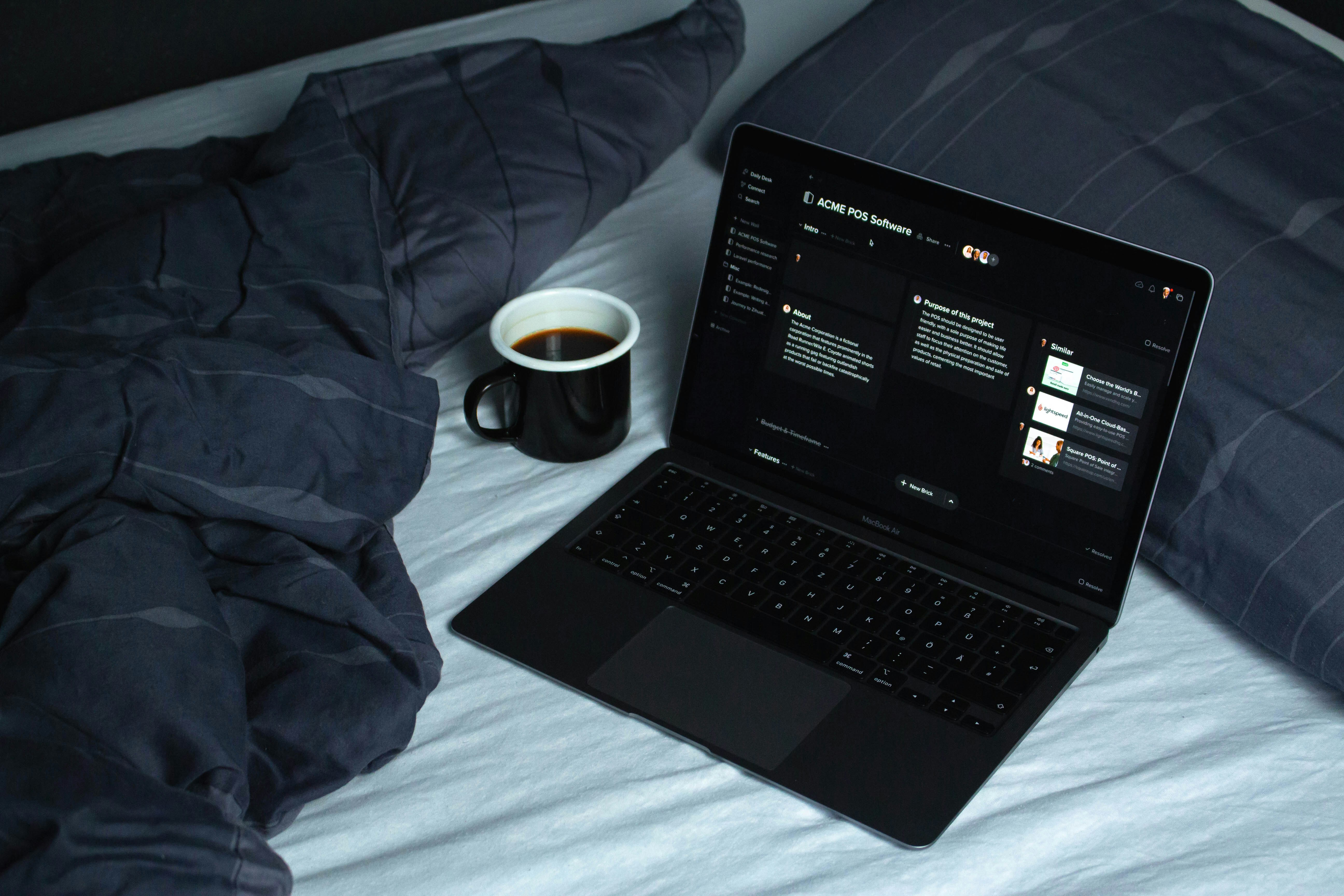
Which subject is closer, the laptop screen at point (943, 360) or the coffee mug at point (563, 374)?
the laptop screen at point (943, 360)

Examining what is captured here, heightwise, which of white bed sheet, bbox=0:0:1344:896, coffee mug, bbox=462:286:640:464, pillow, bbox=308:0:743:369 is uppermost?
pillow, bbox=308:0:743:369

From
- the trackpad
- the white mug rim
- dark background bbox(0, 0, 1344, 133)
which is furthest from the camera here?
dark background bbox(0, 0, 1344, 133)

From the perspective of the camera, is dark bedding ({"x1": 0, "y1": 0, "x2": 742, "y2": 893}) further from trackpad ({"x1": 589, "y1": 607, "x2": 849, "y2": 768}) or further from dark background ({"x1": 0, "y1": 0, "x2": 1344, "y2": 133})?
dark background ({"x1": 0, "y1": 0, "x2": 1344, "y2": 133})

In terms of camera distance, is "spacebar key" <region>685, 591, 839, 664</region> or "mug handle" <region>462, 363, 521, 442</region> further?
"mug handle" <region>462, 363, 521, 442</region>

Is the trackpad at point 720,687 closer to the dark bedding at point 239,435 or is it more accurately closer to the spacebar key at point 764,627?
the spacebar key at point 764,627

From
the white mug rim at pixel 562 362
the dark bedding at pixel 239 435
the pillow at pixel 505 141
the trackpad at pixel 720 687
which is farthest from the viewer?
the pillow at pixel 505 141

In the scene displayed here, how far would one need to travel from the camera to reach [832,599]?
0.81 metres

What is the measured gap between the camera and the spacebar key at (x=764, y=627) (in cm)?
78

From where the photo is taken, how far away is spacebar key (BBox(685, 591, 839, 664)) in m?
0.78

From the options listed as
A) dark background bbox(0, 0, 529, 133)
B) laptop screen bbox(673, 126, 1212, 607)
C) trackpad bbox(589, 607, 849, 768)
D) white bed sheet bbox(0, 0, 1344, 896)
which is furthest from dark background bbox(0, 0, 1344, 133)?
trackpad bbox(589, 607, 849, 768)

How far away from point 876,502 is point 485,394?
294 millimetres

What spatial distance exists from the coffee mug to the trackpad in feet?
0.60

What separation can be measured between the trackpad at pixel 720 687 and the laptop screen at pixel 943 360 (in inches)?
5.5

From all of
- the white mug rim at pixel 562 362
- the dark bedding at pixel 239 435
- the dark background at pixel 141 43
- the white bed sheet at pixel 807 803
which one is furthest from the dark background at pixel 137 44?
the white bed sheet at pixel 807 803
